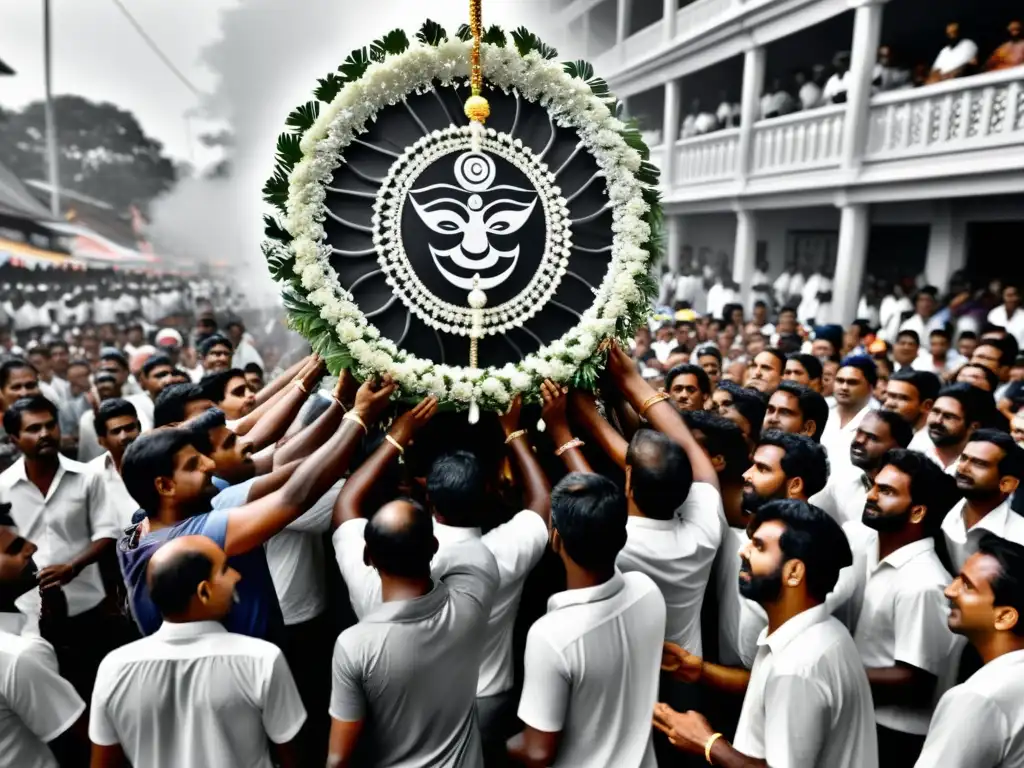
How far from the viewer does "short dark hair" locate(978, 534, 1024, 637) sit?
2.03 m

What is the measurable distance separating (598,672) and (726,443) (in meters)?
1.53

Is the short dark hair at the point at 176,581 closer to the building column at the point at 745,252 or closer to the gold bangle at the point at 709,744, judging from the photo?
the gold bangle at the point at 709,744

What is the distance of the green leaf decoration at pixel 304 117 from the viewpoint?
2.62 metres

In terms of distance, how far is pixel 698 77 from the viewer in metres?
19.0

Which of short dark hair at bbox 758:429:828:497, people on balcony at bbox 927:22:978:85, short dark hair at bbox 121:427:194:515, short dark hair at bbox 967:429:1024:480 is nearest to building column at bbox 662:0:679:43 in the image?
people on balcony at bbox 927:22:978:85

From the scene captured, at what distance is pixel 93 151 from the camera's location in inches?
530

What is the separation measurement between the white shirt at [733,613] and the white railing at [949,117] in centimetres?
938

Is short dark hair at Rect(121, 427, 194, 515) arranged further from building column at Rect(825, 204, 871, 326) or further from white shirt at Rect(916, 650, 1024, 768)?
building column at Rect(825, 204, 871, 326)

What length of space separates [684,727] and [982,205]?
449 inches

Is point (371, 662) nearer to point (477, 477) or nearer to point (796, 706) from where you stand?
point (477, 477)

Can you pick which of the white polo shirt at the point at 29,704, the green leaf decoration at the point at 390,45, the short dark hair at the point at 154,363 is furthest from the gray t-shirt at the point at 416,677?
the short dark hair at the point at 154,363

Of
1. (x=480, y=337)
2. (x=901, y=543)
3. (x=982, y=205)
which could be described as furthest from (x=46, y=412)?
(x=982, y=205)

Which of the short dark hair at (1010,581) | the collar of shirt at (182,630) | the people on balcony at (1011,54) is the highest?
the people on balcony at (1011,54)

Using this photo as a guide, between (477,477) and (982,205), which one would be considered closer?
(477,477)
